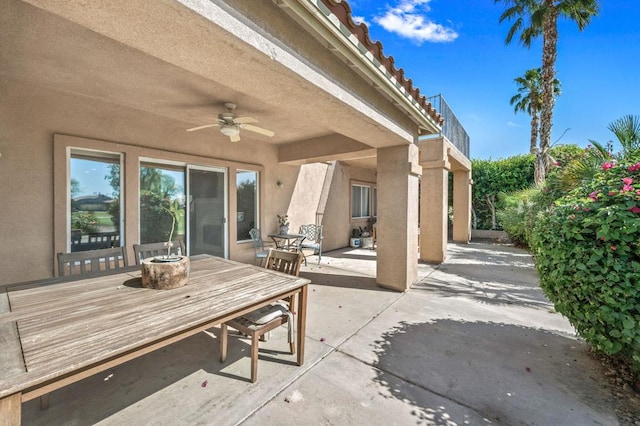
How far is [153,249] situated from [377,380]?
3.16m

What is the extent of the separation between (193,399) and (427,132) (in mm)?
5514

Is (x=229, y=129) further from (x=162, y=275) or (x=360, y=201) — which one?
(x=360, y=201)

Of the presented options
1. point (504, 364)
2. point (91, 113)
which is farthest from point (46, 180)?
point (504, 364)

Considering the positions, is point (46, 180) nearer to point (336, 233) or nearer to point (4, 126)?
point (4, 126)

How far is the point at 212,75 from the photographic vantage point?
7.49ft

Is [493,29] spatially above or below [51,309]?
above

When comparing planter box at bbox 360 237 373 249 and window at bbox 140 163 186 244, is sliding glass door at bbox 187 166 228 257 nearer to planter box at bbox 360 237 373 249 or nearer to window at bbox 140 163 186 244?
window at bbox 140 163 186 244

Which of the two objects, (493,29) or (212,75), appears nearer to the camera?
(212,75)

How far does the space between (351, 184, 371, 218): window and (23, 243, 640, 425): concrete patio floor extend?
21.6 feet

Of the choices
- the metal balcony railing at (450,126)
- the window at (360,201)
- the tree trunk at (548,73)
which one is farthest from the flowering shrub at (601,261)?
the tree trunk at (548,73)

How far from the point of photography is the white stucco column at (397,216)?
4789 millimetres

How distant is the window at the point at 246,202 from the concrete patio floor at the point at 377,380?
329 cm

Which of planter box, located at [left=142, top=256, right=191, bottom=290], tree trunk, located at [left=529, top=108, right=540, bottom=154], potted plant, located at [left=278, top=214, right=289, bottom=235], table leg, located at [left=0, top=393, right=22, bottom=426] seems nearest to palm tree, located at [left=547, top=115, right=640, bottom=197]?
planter box, located at [left=142, top=256, right=191, bottom=290]

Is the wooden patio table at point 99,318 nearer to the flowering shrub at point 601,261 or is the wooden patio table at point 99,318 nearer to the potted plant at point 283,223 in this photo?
the flowering shrub at point 601,261
